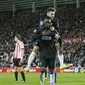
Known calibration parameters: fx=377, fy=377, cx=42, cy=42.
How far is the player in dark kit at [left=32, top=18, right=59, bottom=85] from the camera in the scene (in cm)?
1183

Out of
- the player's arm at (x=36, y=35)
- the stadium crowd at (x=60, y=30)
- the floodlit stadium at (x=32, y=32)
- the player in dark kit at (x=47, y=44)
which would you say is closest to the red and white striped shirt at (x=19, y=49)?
the floodlit stadium at (x=32, y=32)

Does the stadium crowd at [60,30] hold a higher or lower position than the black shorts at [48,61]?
higher

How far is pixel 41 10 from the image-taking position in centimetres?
5419

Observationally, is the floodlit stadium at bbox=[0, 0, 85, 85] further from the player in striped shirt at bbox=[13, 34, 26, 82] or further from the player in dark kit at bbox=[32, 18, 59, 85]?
the player in dark kit at bbox=[32, 18, 59, 85]

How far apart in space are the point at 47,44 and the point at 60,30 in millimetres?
31849

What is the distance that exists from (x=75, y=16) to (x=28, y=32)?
21.1ft

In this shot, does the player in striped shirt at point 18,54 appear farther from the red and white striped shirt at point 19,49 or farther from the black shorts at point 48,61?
the black shorts at point 48,61

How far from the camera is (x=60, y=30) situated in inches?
1718

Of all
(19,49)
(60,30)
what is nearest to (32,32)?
(60,30)

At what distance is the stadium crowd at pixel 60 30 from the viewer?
37.2m

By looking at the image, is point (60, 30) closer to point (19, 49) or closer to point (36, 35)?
point (19, 49)

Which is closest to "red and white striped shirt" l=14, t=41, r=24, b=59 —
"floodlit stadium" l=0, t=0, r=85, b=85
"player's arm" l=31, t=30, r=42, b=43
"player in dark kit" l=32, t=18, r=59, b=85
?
"floodlit stadium" l=0, t=0, r=85, b=85

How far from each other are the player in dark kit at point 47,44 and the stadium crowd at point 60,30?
22.0m

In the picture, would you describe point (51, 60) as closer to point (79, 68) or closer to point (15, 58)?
point (15, 58)
